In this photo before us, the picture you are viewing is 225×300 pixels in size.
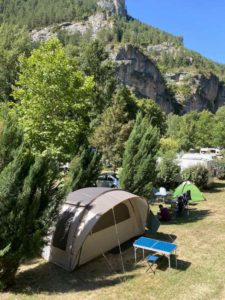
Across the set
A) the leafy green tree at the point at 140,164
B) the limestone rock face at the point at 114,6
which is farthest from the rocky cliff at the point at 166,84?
the leafy green tree at the point at 140,164

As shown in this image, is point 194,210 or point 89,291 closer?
point 89,291

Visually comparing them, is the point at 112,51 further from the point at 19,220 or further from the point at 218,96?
the point at 19,220

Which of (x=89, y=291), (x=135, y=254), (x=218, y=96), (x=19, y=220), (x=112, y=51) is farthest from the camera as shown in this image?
(x=218, y=96)

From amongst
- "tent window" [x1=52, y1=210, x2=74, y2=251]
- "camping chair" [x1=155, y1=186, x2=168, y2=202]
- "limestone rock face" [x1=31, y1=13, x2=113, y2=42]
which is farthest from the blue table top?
"limestone rock face" [x1=31, y1=13, x2=113, y2=42]

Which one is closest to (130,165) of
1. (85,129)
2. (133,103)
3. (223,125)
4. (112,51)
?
(85,129)

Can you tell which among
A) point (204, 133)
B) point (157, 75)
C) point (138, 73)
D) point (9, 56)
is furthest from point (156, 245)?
point (157, 75)

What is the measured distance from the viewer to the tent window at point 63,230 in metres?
7.82

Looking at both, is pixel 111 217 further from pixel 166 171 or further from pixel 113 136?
pixel 113 136

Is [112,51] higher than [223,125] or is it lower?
higher

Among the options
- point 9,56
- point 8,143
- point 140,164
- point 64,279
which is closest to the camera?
point 8,143

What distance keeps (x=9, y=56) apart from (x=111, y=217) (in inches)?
1149

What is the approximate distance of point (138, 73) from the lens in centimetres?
9000

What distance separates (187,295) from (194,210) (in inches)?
343

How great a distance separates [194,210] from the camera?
14875 mm
